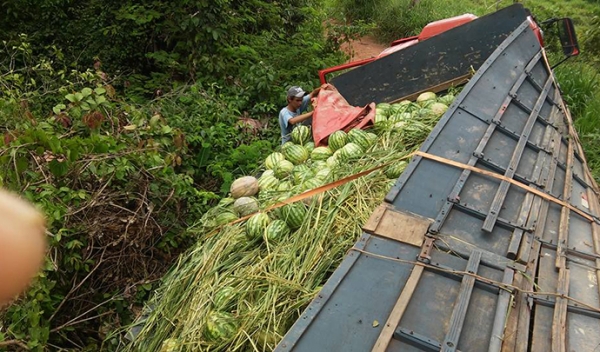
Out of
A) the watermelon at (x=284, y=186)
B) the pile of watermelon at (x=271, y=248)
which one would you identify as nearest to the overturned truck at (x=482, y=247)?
the pile of watermelon at (x=271, y=248)

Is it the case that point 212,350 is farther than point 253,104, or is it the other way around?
point 253,104

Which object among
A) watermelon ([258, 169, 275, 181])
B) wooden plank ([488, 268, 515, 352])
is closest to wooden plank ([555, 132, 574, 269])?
wooden plank ([488, 268, 515, 352])

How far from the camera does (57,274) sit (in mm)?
3852

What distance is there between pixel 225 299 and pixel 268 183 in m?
1.75

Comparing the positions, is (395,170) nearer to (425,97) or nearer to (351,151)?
(351,151)

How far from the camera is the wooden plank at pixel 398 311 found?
2.58 meters

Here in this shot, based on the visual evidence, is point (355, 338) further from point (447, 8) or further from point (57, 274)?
point (447, 8)

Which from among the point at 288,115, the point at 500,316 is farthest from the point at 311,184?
the point at 288,115

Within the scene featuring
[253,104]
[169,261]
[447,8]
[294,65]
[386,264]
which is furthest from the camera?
[447,8]

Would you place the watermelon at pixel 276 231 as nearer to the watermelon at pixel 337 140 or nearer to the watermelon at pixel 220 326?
the watermelon at pixel 220 326

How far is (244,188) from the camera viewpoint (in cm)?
477

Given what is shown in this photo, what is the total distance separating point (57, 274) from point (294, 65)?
617 centimetres

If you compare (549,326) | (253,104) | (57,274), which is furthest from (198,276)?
(253,104)

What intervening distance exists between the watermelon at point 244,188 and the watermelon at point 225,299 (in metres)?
1.46
